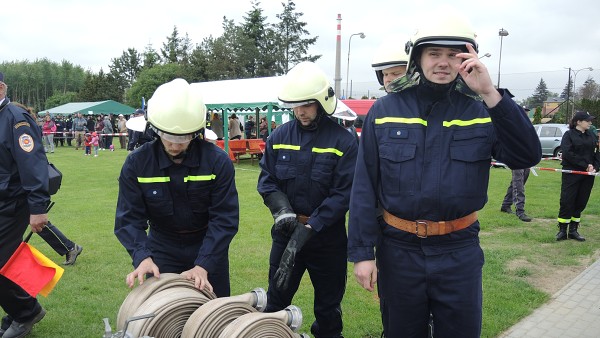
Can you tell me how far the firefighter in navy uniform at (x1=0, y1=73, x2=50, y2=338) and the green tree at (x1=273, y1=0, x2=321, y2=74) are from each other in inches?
2168

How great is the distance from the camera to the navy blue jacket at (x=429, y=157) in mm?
2303

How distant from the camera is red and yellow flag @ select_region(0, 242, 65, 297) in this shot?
3717 millimetres

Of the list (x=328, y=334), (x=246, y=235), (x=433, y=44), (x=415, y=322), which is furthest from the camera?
(x=246, y=235)

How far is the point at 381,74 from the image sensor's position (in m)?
3.84

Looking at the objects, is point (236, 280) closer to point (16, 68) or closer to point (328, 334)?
point (328, 334)

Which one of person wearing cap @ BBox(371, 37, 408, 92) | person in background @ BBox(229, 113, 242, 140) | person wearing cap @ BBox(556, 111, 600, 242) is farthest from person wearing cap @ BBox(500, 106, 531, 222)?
person in background @ BBox(229, 113, 242, 140)

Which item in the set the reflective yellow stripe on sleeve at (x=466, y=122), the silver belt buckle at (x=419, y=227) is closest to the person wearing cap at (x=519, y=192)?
the reflective yellow stripe on sleeve at (x=466, y=122)

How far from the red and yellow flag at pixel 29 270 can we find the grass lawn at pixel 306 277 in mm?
638

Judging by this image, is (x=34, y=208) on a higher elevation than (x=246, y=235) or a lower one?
higher

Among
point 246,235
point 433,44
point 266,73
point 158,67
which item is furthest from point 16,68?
point 433,44

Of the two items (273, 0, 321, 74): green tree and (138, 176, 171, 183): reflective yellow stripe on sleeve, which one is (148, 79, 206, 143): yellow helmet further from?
(273, 0, 321, 74): green tree

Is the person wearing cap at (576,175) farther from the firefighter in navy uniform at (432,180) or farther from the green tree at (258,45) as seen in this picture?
the green tree at (258,45)

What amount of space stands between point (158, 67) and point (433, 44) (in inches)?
2439

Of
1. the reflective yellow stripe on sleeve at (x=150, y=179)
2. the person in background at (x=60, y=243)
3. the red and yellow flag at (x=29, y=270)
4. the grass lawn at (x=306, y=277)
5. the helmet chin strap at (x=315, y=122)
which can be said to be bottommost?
the grass lawn at (x=306, y=277)
